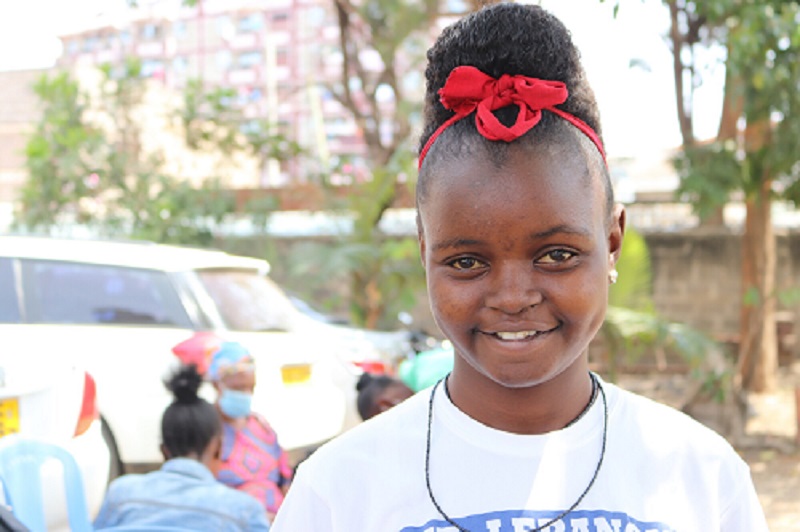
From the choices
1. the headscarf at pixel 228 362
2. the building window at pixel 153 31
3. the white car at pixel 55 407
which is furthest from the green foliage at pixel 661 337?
the building window at pixel 153 31

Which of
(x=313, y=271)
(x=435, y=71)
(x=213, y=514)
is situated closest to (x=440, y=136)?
(x=435, y=71)

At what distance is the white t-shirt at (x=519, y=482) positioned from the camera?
120 centimetres

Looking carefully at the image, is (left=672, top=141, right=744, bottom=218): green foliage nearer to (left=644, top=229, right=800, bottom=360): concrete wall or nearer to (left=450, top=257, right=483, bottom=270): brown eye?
(left=644, top=229, right=800, bottom=360): concrete wall

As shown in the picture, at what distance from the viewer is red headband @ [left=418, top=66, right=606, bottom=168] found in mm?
1175

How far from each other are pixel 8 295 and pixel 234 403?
2.04 m

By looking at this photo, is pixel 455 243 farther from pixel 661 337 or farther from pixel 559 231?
pixel 661 337

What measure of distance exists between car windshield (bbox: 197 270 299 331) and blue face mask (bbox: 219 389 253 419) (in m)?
1.71

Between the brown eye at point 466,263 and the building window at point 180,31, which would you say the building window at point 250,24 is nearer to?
the building window at point 180,31

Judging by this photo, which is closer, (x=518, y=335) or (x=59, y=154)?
(x=518, y=335)

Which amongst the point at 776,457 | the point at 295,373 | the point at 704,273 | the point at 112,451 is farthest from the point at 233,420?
the point at 704,273

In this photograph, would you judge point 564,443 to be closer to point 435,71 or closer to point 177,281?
point 435,71

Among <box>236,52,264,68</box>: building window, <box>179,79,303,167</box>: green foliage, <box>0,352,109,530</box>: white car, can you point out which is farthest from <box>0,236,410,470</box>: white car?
<box>236,52,264,68</box>: building window

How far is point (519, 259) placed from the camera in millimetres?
1185

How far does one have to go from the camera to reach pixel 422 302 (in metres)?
12.4
